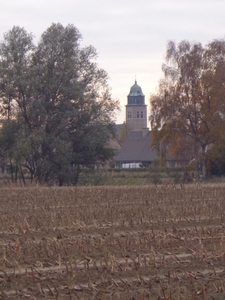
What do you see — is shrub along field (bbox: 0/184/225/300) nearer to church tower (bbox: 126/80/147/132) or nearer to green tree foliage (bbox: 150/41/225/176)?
green tree foliage (bbox: 150/41/225/176)

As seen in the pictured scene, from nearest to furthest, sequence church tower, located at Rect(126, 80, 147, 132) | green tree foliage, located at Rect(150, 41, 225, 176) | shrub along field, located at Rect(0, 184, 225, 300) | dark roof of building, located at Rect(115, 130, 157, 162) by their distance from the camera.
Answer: shrub along field, located at Rect(0, 184, 225, 300)
green tree foliage, located at Rect(150, 41, 225, 176)
dark roof of building, located at Rect(115, 130, 157, 162)
church tower, located at Rect(126, 80, 147, 132)

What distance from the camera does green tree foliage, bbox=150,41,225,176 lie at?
178 ft

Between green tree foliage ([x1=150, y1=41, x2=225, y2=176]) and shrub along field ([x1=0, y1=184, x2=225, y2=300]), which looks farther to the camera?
green tree foliage ([x1=150, y1=41, x2=225, y2=176])

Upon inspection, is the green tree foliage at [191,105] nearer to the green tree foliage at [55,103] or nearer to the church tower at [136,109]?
the green tree foliage at [55,103]

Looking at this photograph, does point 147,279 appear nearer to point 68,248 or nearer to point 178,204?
point 68,248

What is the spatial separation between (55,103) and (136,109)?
439 feet

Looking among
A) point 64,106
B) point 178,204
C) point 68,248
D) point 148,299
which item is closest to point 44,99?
point 64,106

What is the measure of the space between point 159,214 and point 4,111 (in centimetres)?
3443

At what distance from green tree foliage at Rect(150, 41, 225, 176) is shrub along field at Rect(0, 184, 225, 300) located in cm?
3535

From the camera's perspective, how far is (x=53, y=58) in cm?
4853

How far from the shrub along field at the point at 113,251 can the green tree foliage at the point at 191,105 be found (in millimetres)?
35349

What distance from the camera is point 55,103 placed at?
47.7m

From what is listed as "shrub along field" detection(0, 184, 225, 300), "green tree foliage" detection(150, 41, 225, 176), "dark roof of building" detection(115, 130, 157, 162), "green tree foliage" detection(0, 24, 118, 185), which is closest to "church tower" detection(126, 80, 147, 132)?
"dark roof of building" detection(115, 130, 157, 162)

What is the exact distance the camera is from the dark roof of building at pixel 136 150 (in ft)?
300
